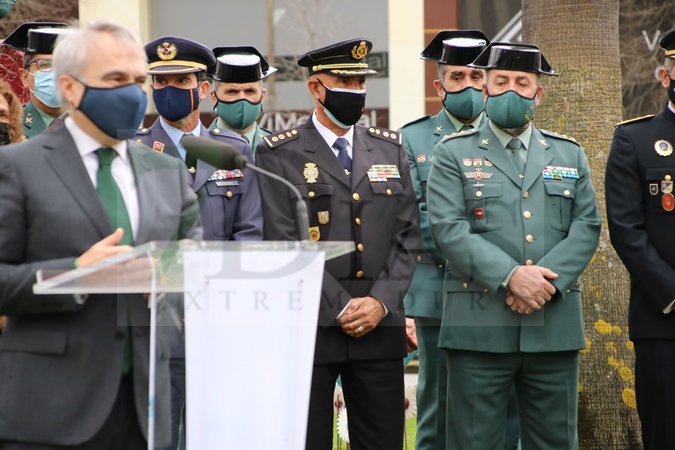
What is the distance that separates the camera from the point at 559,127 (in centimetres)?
607

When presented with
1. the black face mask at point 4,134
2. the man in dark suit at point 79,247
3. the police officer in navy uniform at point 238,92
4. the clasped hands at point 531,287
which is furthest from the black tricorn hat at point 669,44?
the black face mask at point 4,134

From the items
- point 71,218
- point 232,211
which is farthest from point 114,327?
point 232,211

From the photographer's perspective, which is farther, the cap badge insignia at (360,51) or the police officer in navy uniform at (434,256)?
the police officer in navy uniform at (434,256)

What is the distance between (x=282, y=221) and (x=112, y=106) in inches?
63.8

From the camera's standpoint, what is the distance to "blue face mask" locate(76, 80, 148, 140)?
3135 millimetres

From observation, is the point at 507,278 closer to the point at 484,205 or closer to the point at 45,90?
the point at 484,205

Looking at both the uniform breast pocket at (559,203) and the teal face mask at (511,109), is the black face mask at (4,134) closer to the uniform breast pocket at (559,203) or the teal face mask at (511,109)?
the teal face mask at (511,109)

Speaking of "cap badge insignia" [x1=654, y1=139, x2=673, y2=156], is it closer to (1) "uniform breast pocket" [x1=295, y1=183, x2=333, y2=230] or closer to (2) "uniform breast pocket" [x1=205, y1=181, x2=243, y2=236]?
(1) "uniform breast pocket" [x1=295, y1=183, x2=333, y2=230]

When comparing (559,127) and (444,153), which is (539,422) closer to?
(444,153)

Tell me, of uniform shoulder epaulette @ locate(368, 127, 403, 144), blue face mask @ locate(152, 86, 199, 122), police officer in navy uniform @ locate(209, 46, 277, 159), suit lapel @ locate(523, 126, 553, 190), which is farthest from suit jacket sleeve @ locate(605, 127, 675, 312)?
police officer in navy uniform @ locate(209, 46, 277, 159)

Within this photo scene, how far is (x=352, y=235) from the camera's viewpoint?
4.73 meters

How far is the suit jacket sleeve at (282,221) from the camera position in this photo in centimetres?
458

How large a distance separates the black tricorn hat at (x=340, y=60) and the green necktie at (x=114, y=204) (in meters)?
1.89

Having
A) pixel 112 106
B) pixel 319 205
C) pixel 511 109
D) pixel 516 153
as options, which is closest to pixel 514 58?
pixel 511 109
